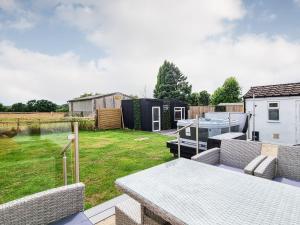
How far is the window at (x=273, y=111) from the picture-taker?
934 cm

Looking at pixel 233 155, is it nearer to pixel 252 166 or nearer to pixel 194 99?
pixel 252 166

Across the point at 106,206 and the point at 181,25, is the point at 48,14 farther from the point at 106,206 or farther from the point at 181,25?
the point at 106,206

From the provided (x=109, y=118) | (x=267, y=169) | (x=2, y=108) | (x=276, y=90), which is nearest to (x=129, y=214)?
(x=267, y=169)

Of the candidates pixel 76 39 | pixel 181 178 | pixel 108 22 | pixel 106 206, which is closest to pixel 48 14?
pixel 108 22

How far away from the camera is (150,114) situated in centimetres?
1498

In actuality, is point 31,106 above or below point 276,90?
above

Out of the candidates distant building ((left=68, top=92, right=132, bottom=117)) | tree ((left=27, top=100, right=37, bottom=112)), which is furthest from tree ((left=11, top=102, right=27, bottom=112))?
distant building ((left=68, top=92, right=132, bottom=117))

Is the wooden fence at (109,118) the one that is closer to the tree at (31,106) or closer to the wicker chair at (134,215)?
the wicker chair at (134,215)

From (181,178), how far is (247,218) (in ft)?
2.37

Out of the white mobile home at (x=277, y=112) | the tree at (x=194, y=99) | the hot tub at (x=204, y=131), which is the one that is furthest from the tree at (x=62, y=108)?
the hot tub at (x=204, y=131)

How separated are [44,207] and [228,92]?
40.3 metres

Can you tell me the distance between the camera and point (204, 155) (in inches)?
142

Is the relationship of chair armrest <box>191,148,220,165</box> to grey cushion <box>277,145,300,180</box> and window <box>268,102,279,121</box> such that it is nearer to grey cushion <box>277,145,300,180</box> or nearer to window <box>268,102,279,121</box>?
grey cushion <box>277,145,300,180</box>

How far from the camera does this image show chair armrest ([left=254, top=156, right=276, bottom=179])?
2666 mm
